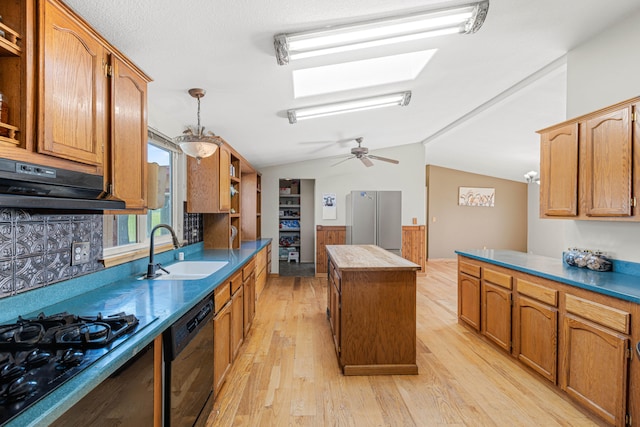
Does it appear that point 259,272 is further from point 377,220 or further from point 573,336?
point 573,336

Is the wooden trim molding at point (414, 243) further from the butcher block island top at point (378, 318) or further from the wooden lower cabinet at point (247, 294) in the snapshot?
the butcher block island top at point (378, 318)

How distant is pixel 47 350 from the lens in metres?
0.99

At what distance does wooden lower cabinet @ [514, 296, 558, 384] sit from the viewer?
7.38 ft

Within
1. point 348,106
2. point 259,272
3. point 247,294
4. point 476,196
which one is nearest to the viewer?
point 247,294

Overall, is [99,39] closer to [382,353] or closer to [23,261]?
[23,261]

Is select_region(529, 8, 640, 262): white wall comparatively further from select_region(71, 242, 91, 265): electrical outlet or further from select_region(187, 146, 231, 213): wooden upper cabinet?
select_region(71, 242, 91, 265): electrical outlet

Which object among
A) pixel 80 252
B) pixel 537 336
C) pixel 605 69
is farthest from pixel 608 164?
pixel 80 252

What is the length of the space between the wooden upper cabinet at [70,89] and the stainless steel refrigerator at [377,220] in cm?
407

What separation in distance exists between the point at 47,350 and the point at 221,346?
4.46 feet

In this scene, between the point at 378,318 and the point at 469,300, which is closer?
the point at 378,318

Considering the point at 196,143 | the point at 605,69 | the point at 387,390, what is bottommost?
the point at 387,390

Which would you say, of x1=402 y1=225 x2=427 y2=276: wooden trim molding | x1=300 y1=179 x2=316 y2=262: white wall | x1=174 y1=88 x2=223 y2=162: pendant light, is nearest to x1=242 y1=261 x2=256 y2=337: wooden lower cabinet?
x1=174 y1=88 x2=223 y2=162: pendant light

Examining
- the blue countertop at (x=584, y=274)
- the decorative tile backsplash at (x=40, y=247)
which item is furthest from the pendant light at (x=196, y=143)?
the blue countertop at (x=584, y=274)

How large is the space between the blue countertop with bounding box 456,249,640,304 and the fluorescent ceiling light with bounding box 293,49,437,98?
1.91 metres
